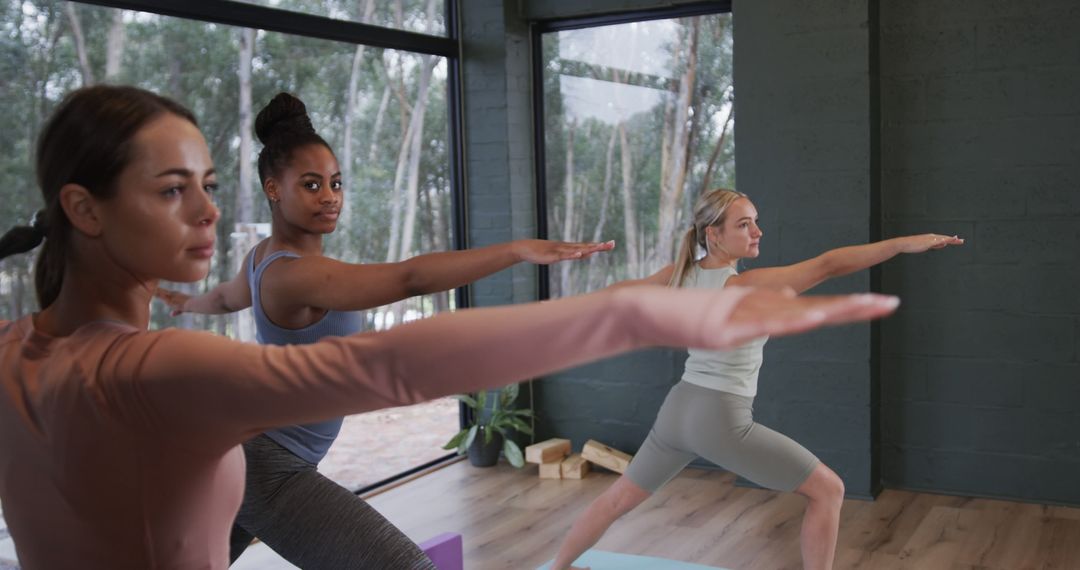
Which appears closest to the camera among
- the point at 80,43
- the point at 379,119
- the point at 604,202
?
the point at 80,43

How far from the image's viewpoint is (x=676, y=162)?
203 inches

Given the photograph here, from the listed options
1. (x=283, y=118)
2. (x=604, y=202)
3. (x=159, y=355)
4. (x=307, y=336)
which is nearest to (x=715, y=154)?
(x=604, y=202)

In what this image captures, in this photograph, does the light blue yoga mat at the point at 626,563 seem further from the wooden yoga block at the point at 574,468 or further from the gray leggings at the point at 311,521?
the gray leggings at the point at 311,521

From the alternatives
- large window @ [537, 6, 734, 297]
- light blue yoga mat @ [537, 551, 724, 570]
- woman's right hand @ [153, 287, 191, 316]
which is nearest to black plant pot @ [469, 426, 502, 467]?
large window @ [537, 6, 734, 297]

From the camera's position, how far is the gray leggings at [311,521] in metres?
1.97

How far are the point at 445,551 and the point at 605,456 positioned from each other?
5.86ft

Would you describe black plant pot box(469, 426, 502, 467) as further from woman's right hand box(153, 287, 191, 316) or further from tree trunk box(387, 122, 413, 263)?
woman's right hand box(153, 287, 191, 316)

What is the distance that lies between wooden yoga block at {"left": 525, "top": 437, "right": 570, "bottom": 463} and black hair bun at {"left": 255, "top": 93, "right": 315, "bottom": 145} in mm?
2915

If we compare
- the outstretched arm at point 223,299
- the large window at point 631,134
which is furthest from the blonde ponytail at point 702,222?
the large window at point 631,134

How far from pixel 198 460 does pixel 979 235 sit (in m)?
3.99

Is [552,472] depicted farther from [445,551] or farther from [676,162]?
[445,551]

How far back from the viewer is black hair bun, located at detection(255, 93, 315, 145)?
7.97 ft

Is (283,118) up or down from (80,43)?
down

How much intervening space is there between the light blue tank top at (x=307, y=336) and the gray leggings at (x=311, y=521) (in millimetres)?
26
